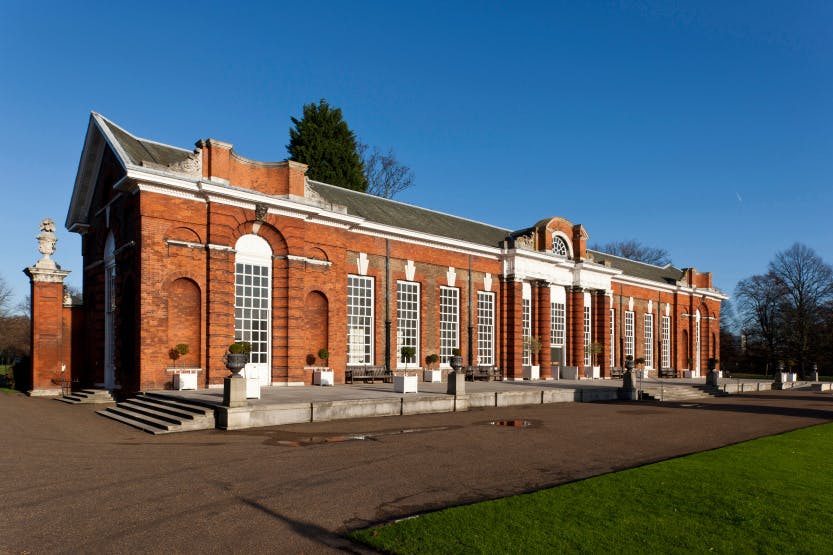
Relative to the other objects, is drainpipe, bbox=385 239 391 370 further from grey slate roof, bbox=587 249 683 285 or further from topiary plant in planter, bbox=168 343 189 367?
grey slate roof, bbox=587 249 683 285

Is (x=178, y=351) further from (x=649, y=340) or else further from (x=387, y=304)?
(x=649, y=340)

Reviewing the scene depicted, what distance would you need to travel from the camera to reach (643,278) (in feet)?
133

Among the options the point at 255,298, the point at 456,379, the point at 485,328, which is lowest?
the point at 456,379

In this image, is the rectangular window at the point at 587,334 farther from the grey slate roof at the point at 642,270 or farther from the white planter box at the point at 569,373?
the grey slate roof at the point at 642,270

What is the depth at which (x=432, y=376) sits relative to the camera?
2538 cm

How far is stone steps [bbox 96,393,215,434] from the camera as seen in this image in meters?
13.4

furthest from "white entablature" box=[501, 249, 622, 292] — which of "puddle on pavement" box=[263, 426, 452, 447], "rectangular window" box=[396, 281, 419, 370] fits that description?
"puddle on pavement" box=[263, 426, 452, 447]

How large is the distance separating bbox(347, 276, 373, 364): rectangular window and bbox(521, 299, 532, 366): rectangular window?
9970mm

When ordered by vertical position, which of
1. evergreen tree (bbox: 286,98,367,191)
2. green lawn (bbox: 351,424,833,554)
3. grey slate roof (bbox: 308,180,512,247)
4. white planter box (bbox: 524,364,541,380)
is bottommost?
white planter box (bbox: 524,364,541,380)

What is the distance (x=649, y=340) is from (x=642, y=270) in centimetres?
616

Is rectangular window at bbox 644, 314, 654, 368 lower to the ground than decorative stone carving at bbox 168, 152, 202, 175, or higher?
lower

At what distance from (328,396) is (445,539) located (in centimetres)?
1156

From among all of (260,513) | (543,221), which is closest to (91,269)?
(260,513)

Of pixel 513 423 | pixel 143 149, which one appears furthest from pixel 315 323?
pixel 513 423
